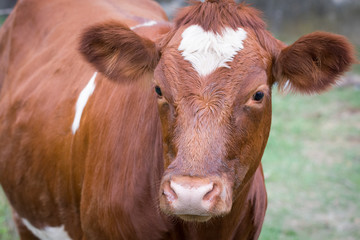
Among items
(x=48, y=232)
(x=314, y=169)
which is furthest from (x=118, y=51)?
(x=314, y=169)

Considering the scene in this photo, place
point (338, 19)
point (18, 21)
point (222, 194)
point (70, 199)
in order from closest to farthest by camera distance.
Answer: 1. point (222, 194)
2. point (70, 199)
3. point (18, 21)
4. point (338, 19)

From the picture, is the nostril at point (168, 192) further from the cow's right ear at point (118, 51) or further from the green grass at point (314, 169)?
the green grass at point (314, 169)

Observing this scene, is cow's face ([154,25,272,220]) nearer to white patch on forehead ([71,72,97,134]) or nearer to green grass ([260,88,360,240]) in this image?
white patch on forehead ([71,72,97,134])

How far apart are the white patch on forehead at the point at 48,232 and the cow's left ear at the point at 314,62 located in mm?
1931

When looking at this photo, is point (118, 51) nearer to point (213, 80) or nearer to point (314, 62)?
point (213, 80)

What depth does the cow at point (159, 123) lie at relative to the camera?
6.82ft

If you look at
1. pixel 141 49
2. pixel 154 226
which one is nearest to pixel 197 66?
pixel 141 49

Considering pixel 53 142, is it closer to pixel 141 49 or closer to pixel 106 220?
pixel 106 220

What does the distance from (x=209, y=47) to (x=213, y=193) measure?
69cm

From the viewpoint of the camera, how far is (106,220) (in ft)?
8.57

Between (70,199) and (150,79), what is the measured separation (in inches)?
42.6

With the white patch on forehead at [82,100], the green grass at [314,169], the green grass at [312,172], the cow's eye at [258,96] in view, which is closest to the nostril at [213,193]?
the cow's eye at [258,96]

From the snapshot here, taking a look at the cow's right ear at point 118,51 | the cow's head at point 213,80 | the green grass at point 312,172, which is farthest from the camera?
the green grass at point 312,172

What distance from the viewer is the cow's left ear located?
233 centimetres
